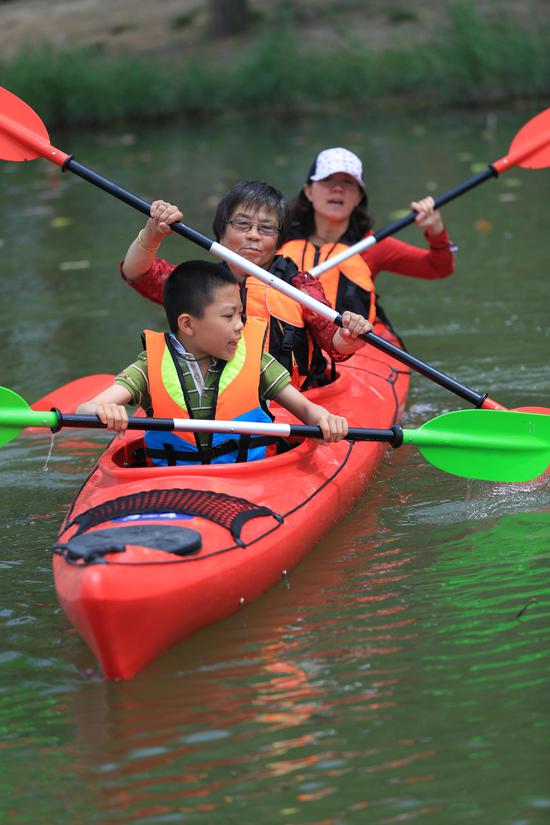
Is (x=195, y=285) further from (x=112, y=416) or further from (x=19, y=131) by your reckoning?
(x=19, y=131)

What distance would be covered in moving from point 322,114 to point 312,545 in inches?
504

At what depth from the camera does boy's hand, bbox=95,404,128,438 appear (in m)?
3.66

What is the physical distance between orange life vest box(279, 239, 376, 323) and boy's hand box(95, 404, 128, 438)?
1734mm

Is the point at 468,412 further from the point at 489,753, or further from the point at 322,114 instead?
the point at 322,114

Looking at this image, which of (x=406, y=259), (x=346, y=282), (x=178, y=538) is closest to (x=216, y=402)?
(x=178, y=538)

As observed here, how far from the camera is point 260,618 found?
140 inches

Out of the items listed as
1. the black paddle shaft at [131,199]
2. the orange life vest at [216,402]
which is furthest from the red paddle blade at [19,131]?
the orange life vest at [216,402]

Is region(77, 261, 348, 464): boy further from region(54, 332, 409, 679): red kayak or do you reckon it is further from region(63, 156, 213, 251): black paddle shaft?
region(63, 156, 213, 251): black paddle shaft

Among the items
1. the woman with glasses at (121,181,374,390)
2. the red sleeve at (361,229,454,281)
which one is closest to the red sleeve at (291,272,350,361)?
the woman with glasses at (121,181,374,390)

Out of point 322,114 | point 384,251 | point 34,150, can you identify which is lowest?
point 384,251

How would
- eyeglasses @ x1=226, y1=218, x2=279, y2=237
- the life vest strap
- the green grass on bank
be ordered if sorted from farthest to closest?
the green grass on bank, eyeglasses @ x1=226, y1=218, x2=279, y2=237, the life vest strap

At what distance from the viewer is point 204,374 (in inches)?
156

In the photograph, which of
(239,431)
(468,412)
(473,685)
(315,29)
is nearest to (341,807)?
(473,685)

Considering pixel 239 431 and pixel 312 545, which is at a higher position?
pixel 239 431
